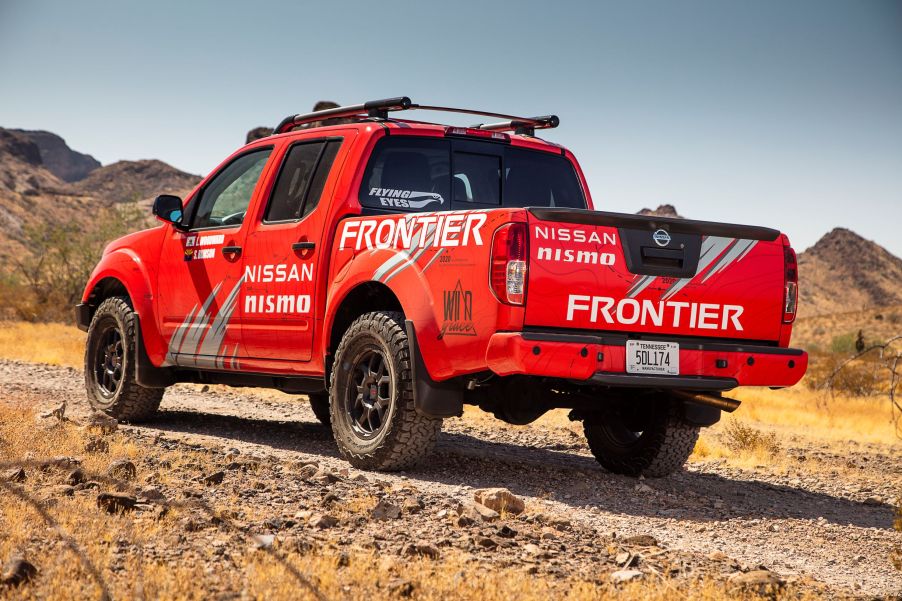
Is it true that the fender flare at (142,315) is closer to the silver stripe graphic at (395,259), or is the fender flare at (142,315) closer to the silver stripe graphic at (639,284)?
the silver stripe graphic at (395,259)

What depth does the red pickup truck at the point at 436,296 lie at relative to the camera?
5734 millimetres

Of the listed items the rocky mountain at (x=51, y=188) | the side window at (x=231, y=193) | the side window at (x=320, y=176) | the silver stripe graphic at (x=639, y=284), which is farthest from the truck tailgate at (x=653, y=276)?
the rocky mountain at (x=51, y=188)

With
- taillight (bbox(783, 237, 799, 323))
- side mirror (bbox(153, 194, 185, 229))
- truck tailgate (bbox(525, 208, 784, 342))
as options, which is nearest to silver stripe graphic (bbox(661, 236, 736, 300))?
truck tailgate (bbox(525, 208, 784, 342))

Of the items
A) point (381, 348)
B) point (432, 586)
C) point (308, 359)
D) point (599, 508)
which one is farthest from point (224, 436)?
point (432, 586)

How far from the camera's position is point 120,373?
29.7ft

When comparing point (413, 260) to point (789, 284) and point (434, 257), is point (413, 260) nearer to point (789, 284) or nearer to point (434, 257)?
point (434, 257)

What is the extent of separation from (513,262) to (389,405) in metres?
1.45

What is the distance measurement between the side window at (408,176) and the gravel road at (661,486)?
1.79 meters

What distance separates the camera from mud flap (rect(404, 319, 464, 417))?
623cm

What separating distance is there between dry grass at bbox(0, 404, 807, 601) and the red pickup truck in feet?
5.25

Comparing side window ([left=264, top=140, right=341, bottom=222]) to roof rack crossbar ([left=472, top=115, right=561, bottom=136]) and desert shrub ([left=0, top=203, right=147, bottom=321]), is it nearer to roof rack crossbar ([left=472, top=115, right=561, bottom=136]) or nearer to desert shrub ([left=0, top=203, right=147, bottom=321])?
roof rack crossbar ([left=472, top=115, right=561, bottom=136])

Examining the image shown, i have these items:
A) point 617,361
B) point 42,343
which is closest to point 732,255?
point 617,361

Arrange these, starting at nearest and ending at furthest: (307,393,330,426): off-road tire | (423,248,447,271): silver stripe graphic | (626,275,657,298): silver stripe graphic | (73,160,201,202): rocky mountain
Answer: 1. (626,275,657,298): silver stripe graphic
2. (423,248,447,271): silver stripe graphic
3. (307,393,330,426): off-road tire
4. (73,160,201,202): rocky mountain

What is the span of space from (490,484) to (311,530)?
81.3 inches
